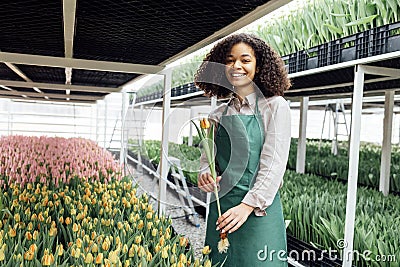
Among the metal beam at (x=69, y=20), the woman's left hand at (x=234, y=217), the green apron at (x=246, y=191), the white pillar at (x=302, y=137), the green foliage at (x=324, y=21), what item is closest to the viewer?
the metal beam at (x=69, y=20)

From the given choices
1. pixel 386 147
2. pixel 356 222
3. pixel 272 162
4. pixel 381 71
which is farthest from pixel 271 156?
pixel 386 147

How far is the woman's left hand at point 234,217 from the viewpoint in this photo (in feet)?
4.05

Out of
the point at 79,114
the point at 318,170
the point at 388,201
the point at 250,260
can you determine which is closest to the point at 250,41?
the point at 250,260

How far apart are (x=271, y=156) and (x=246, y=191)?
17 centimetres

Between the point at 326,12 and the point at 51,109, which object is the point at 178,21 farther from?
the point at 51,109

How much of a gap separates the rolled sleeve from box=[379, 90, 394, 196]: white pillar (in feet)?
5.92

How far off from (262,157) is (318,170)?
3738mm

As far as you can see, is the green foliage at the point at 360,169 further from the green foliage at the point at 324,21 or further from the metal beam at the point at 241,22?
the metal beam at the point at 241,22

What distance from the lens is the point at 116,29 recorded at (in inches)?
57.1

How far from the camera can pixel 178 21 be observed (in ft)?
4.34

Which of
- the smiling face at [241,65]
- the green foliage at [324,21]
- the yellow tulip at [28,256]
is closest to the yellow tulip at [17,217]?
the yellow tulip at [28,256]

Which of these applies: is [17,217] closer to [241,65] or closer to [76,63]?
[241,65]

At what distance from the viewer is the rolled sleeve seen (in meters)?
1.25

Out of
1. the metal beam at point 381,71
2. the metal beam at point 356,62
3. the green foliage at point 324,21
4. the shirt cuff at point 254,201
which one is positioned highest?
the green foliage at point 324,21
